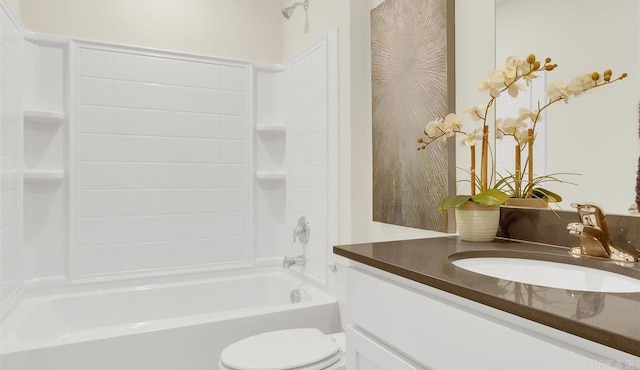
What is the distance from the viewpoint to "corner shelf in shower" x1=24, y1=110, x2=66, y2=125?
2.17 meters

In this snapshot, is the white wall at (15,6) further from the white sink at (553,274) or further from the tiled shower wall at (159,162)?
the white sink at (553,274)

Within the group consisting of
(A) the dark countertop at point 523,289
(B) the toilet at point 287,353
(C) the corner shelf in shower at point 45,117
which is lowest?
(B) the toilet at point 287,353

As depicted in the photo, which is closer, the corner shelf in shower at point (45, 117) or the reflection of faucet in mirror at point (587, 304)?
the reflection of faucet in mirror at point (587, 304)

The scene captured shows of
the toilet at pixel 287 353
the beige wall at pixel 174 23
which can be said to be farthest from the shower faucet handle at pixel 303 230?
the beige wall at pixel 174 23

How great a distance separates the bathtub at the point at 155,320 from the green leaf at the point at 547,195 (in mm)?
1208

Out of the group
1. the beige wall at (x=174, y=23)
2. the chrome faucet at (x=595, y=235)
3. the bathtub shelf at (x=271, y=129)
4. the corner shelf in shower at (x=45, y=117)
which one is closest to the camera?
the chrome faucet at (x=595, y=235)

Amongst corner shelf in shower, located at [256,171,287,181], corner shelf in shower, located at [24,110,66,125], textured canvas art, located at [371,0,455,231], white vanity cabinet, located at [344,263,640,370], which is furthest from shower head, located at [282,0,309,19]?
white vanity cabinet, located at [344,263,640,370]

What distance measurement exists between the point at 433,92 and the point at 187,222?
1.79 metres

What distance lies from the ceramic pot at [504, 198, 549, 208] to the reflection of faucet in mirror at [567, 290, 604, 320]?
0.56m

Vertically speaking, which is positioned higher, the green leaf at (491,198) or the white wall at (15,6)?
the white wall at (15,6)

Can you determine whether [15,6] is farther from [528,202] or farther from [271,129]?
[528,202]

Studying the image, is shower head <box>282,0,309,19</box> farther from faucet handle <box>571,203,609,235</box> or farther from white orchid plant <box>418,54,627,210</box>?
faucet handle <box>571,203,609,235</box>

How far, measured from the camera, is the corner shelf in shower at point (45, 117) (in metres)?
2.17

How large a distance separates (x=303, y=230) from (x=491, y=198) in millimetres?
1420
